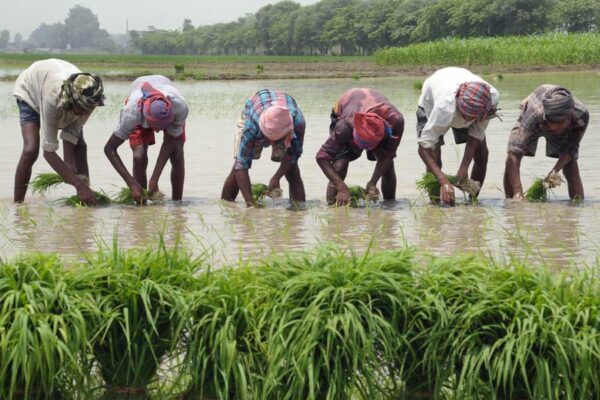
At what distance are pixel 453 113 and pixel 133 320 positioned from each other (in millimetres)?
4703

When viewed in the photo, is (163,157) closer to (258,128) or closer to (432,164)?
(258,128)

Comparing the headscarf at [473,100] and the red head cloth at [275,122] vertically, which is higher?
the headscarf at [473,100]

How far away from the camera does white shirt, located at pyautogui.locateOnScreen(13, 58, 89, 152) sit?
7.86 metres

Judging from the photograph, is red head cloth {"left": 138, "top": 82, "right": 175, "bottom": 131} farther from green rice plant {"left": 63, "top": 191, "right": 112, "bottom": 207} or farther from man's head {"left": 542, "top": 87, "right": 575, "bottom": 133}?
man's head {"left": 542, "top": 87, "right": 575, "bottom": 133}

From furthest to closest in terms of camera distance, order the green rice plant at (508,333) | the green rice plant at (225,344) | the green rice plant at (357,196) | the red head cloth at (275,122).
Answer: the green rice plant at (357,196), the red head cloth at (275,122), the green rice plant at (225,344), the green rice plant at (508,333)

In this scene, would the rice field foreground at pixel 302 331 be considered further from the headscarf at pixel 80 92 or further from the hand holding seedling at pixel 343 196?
the hand holding seedling at pixel 343 196

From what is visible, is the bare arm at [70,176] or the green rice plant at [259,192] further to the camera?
the green rice plant at [259,192]

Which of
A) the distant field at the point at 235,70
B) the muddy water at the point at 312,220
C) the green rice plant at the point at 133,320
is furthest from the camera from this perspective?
the distant field at the point at 235,70

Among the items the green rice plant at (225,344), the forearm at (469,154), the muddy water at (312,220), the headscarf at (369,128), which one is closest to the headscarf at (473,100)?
the forearm at (469,154)

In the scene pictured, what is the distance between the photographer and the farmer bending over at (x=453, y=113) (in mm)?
7996

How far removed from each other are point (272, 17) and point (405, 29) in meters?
63.5

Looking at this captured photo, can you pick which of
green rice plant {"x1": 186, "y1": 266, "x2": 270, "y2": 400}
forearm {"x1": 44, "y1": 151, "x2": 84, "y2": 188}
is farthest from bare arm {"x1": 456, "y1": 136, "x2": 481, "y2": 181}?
green rice plant {"x1": 186, "y1": 266, "x2": 270, "y2": 400}

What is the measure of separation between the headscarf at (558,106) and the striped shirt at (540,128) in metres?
0.11

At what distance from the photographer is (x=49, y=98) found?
7828 millimetres
